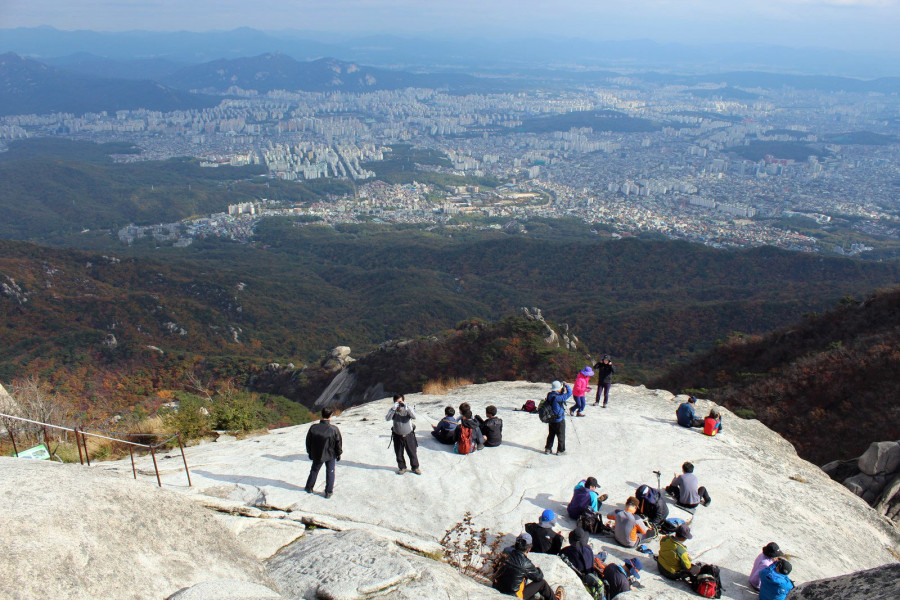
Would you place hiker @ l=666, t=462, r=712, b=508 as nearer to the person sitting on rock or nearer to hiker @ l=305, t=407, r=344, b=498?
the person sitting on rock

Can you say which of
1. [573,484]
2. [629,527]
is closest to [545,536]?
[629,527]

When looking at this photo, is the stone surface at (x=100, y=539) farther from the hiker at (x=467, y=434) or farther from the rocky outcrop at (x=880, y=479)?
the rocky outcrop at (x=880, y=479)

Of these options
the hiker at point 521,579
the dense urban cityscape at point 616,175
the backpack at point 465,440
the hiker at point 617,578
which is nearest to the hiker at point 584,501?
the hiker at point 617,578

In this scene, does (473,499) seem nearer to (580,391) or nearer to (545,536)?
(545,536)

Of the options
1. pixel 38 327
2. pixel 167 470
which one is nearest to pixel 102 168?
pixel 38 327

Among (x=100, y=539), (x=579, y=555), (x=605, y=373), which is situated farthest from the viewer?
(x=605, y=373)

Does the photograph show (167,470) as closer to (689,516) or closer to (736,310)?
(689,516)
